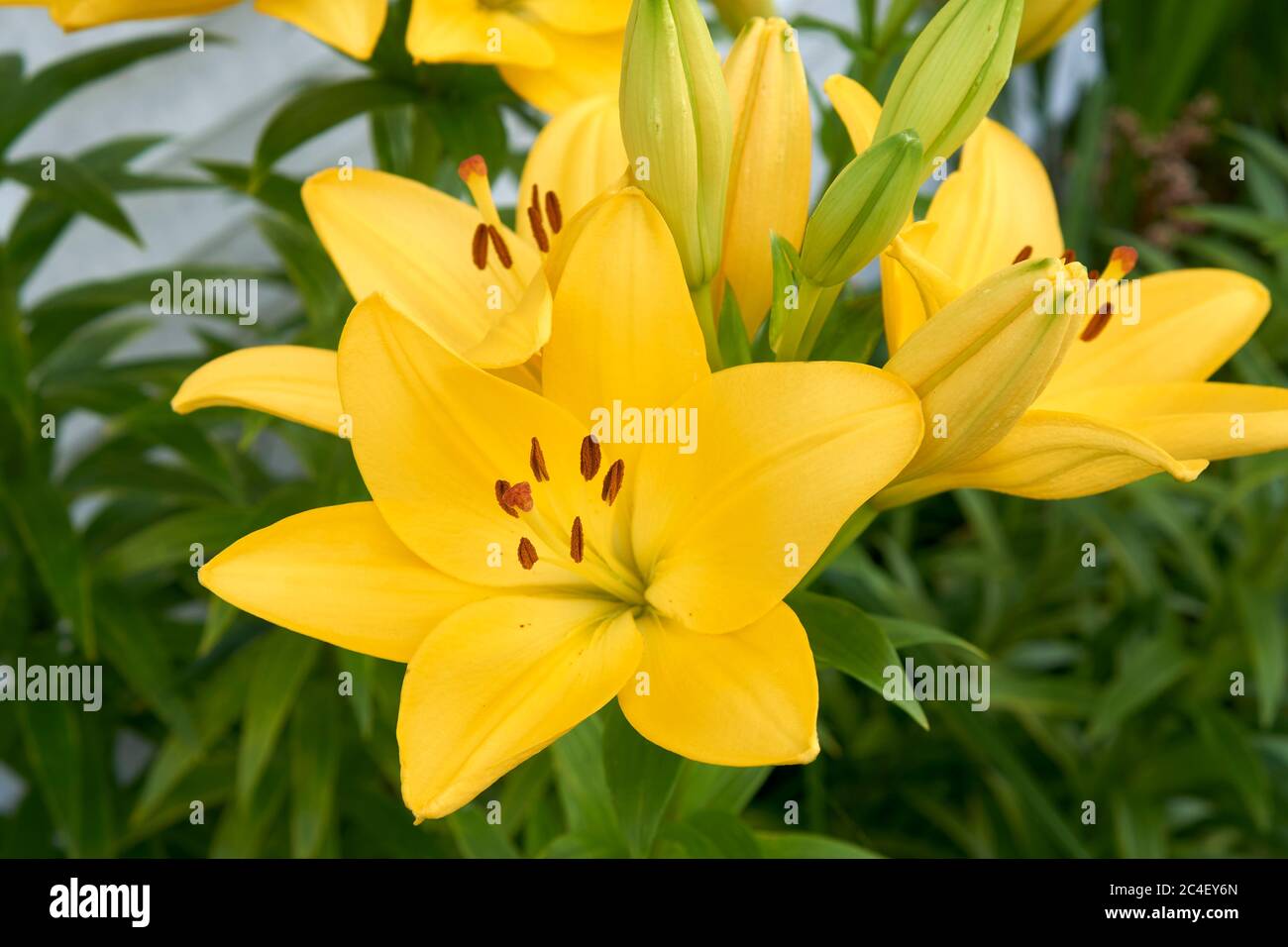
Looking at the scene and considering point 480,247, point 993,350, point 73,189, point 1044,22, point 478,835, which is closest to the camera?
point 993,350

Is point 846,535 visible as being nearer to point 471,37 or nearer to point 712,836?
point 712,836

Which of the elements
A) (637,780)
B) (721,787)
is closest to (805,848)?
(721,787)

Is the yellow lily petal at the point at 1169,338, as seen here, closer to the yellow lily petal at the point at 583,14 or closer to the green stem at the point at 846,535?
the green stem at the point at 846,535

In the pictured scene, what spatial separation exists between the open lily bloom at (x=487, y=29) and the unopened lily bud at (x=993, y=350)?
36 cm

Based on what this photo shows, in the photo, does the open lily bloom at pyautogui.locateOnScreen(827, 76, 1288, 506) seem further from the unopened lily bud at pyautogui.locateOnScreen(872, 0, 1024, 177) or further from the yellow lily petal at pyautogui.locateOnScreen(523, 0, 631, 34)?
the yellow lily petal at pyautogui.locateOnScreen(523, 0, 631, 34)

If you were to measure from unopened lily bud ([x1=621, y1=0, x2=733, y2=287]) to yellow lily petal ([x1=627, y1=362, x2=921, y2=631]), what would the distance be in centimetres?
8

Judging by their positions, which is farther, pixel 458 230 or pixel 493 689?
pixel 458 230

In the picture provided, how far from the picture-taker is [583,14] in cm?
79

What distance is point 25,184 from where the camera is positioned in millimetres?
955

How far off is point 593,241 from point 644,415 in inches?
3.1

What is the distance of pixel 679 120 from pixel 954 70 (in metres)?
0.12

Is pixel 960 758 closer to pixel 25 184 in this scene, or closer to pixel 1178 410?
pixel 1178 410
